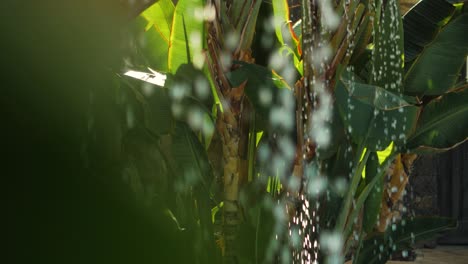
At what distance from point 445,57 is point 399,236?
88cm

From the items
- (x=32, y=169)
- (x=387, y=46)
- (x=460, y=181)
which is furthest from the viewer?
(x=460, y=181)

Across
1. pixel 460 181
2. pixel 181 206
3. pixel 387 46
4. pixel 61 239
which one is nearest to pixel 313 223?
pixel 181 206

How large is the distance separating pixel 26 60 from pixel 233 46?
233cm

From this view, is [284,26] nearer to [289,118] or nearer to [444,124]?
[289,118]

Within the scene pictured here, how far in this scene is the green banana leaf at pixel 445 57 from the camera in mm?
3221

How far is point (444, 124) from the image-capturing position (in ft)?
10.5

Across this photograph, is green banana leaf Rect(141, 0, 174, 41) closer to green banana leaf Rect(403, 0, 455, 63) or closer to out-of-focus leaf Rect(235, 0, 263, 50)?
out-of-focus leaf Rect(235, 0, 263, 50)

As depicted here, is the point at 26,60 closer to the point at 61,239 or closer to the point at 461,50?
the point at 61,239

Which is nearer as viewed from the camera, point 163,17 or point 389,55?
point 389,55

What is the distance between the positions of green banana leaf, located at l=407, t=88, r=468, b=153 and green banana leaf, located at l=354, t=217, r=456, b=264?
0.41 metres

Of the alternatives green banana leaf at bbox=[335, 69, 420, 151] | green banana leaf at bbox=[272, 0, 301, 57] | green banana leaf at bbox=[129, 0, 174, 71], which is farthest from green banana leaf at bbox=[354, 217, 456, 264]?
green banana leaf at bbox=[129, 0, 174, 71]

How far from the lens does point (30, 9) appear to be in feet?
2.73

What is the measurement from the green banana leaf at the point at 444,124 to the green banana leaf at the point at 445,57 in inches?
2.6

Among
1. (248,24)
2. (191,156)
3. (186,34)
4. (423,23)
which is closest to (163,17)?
(186,34)
